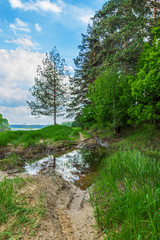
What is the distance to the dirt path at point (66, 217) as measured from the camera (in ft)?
6.72

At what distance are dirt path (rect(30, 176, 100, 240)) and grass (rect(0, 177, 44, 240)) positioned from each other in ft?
0.57

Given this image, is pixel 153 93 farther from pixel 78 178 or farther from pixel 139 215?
pixel 139 215

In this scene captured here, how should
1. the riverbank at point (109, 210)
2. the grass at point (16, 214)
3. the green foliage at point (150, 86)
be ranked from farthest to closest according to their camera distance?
the green foliage at point (150, 86) → the grass at point (16, 214) → the riverbank at point (109, 210)

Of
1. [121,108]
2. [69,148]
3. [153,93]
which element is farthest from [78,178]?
[121,108]

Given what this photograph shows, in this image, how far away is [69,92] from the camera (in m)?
26.9

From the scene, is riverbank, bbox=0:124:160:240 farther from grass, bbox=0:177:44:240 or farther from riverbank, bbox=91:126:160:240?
grass, bbox=0:177:44:240

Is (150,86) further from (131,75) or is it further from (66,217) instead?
(66,217)

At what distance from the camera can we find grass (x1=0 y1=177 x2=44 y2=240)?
1.84m

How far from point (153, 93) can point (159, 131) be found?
3.10 meters

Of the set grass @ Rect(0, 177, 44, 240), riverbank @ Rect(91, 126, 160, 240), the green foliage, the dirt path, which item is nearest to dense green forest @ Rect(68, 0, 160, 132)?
the green foliage

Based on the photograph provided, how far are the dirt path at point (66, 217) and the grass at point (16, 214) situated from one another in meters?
0.17

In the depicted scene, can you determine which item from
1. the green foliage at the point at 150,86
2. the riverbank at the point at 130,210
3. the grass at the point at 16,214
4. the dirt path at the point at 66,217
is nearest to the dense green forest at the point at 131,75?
the green foliage at the point at 150,86

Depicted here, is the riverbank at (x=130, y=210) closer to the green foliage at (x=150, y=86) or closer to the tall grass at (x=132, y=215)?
the tall grass at (x=132, y=215)

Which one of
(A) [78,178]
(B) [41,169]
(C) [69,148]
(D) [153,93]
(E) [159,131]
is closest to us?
(A) [78,178]
